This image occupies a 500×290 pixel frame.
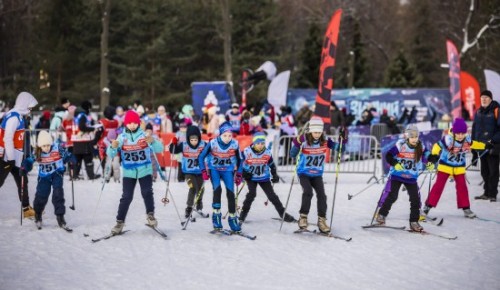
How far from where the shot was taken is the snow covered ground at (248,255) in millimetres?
6336

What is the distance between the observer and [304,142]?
858cm

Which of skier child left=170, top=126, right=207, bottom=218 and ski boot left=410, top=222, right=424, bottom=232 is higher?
skier child left=170, top=126, right=207, bottom=218

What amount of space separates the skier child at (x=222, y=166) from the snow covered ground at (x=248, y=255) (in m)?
0.32

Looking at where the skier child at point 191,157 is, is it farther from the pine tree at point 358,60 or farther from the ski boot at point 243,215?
the pine tree at point 358,60

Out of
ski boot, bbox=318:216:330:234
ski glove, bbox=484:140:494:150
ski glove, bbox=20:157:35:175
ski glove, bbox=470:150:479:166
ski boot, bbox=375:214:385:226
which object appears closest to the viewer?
ski boot, bbox=318:216:330:234

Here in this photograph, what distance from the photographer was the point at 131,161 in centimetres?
830

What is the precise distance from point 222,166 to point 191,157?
3.97ft

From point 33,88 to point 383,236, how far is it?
91.5 ft

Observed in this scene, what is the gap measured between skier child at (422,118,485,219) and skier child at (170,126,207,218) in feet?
11.9

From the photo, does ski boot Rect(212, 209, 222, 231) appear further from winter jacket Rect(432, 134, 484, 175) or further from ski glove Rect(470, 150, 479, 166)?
ski glove Rect(470, 150, 479, 166)

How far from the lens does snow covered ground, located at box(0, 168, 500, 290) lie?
634 cm

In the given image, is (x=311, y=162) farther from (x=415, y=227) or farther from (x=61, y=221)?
(x=61, y=221)

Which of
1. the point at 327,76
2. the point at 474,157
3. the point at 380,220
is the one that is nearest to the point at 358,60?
the point at 327,76

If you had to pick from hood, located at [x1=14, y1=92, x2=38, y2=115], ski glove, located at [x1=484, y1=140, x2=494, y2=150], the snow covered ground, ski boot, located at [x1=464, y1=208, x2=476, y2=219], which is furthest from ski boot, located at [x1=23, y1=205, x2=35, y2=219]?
ski glove, located at [x1=484, y1=140, x2=494, y2=150]
